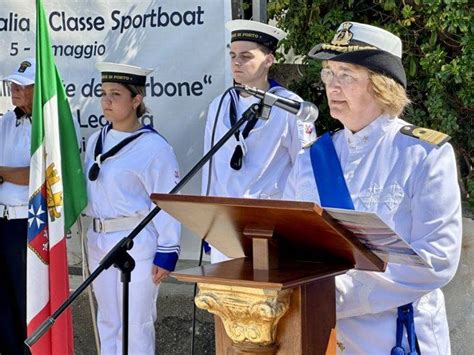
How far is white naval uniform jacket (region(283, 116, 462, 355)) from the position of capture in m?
2.36

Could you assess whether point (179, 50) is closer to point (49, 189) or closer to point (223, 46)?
point (223, 46)

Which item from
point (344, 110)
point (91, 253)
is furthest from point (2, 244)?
point (344, 110)

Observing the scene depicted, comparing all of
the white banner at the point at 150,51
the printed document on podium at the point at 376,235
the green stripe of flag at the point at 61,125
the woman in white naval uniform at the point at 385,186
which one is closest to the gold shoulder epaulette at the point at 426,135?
the woman in white naval uniform at the point at 385,186

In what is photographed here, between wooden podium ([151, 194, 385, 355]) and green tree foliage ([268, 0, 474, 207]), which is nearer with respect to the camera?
wooden podium ([151, 194, 385, 355])

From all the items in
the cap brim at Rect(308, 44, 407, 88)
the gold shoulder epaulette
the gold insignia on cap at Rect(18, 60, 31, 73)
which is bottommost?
the gold shoulder epaulette

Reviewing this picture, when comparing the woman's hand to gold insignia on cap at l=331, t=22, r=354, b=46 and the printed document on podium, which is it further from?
the printed document on podium

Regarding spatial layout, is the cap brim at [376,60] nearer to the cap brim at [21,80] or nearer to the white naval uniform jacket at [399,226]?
the white naval uniform jacket at [399,226]

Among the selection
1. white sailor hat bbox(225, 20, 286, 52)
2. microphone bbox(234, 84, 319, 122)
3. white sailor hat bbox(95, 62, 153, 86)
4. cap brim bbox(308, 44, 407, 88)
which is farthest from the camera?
white sailor hat bbox(95, 62, 153, 86)

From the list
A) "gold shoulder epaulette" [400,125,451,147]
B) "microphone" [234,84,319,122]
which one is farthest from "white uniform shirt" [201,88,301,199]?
"gold shoulder epaulette" [400,125,451,147]

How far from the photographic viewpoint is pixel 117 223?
4395mm

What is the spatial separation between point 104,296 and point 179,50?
4.77ft

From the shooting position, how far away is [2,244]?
506cm

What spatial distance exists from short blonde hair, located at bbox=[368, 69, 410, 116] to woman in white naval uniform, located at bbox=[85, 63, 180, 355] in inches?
78.6

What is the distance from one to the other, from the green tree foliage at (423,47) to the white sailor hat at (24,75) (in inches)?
59.2
